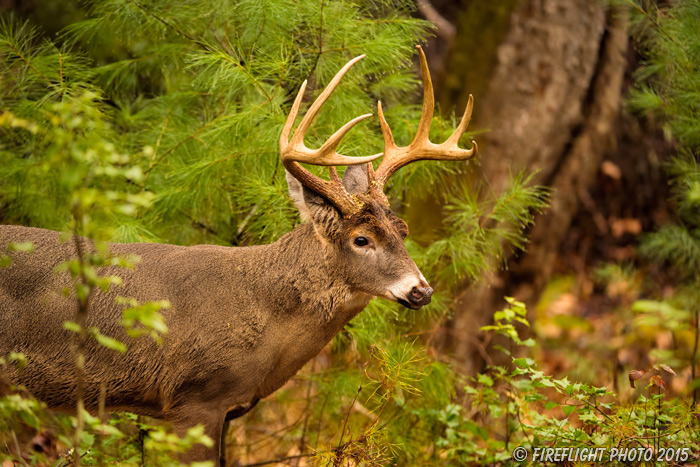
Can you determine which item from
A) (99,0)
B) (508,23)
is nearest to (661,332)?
(508,23)

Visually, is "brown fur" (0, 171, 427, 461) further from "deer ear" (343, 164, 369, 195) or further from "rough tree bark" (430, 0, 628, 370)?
"rough tree bark" (430, 0, 628, 370)

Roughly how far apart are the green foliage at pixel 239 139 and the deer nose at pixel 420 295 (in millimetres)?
624

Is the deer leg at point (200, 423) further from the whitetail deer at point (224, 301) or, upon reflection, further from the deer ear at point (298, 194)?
the deer ear at point (298, 194)

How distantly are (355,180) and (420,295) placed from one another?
3.04 feet

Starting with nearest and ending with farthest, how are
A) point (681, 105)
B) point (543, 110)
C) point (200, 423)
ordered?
1. point (200, 423)
2. point (681, 105)
3. point (543, 110)

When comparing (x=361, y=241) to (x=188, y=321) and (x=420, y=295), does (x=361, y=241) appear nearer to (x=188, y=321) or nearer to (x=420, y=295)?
(x=420, y=295)

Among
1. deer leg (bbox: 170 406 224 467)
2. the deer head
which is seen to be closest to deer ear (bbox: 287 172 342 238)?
the deer head

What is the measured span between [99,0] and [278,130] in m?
1.89

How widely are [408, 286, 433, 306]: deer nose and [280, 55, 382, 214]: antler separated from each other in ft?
1.88

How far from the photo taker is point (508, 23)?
27.0ft

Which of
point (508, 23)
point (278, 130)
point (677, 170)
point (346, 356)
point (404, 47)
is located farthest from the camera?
point (508, 23)

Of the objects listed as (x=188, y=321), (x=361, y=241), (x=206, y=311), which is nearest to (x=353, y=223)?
(x=361, y=241)

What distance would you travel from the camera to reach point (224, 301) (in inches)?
161

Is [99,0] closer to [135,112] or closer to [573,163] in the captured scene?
[135,112]
